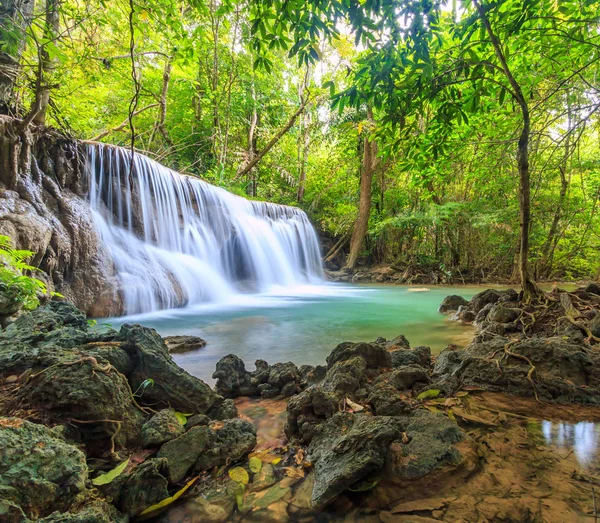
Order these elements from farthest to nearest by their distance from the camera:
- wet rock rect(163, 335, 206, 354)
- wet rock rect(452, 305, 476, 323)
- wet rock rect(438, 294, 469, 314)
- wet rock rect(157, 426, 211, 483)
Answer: wet rock rect(438, 294, 469, 314)
wet rock rect(452, 305, 476, 323)
wet rock rect(163, 335, 206, 354)
wet rock rect(157, 426, 211, 483)

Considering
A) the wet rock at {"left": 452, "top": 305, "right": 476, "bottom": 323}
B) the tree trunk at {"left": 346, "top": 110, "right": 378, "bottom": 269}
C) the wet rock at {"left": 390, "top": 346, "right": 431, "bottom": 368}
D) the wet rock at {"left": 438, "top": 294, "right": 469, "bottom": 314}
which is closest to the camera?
the wet rock at {"left": 390, "top": 346, "right": 431, "bottom": 368}

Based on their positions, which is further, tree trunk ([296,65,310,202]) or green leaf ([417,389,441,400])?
tree trunk ([296,65,310,202])

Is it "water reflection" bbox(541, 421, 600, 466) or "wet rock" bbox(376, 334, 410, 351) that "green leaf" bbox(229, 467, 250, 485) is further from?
"wet rock" bbox(376, 334, 410, 351)

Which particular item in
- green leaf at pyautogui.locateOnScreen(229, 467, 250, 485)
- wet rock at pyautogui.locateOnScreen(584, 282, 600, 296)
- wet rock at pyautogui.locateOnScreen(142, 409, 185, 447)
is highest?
wet rock at pyautogui.locateOnScreen(584, 282, 600, 296)

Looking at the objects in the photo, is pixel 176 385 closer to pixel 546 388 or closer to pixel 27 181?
pixel 546 388

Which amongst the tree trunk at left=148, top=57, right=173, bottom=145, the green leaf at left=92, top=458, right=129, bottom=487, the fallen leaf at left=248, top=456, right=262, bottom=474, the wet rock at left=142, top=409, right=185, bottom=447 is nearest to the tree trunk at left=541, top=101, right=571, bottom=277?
the fallen leaf at left=248, top=456, right=262, bottom=474

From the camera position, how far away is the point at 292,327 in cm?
550

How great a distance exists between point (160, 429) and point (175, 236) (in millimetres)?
7738

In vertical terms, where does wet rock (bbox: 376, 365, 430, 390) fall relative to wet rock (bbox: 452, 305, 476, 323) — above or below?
above

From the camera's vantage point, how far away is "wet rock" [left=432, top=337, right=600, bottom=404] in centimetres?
201

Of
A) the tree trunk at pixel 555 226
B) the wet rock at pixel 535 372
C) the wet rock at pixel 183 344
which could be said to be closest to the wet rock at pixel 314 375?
the wet rock at pixel 535 372

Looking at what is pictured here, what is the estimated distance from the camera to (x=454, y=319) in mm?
5848

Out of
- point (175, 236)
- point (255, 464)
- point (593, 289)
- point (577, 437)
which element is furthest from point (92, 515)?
point (175, 236)

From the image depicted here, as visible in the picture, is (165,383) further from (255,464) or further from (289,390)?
(289,390)
